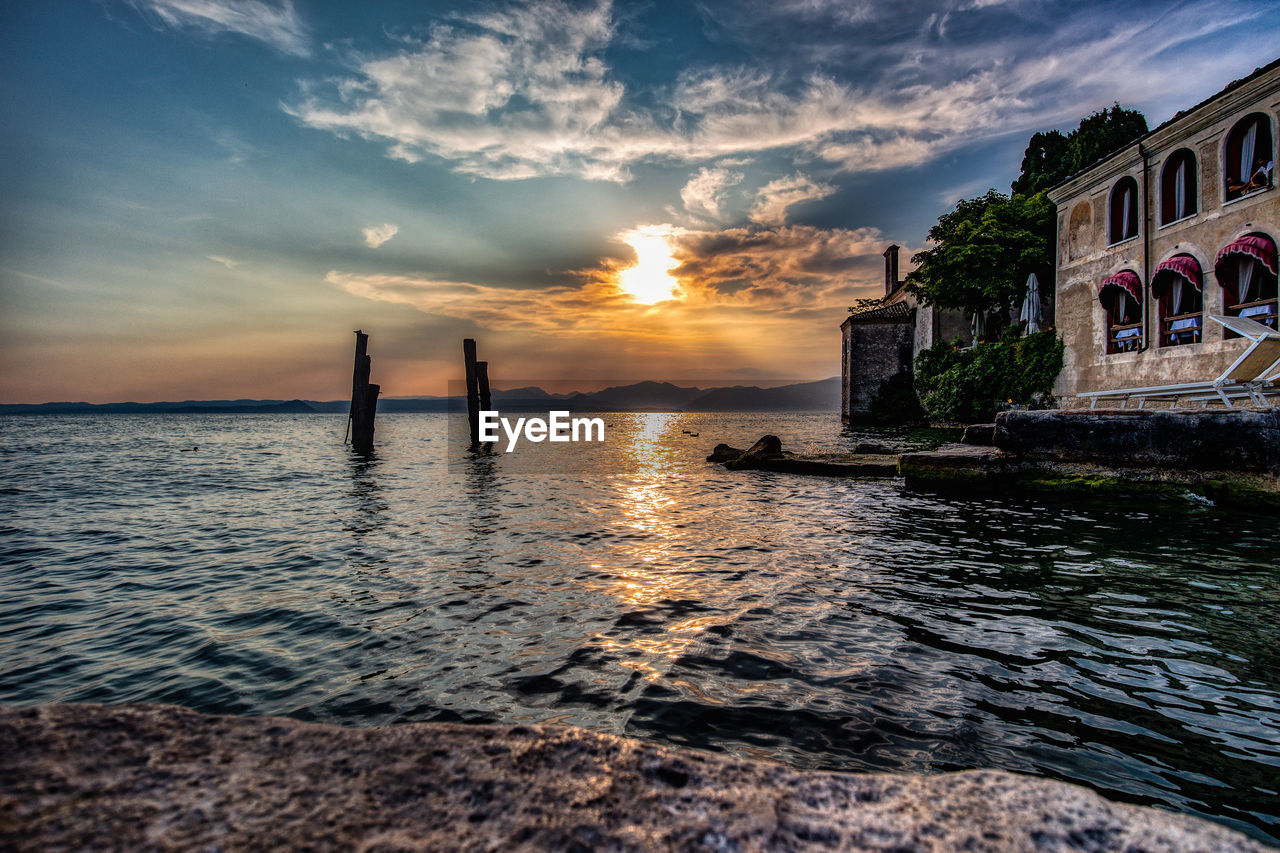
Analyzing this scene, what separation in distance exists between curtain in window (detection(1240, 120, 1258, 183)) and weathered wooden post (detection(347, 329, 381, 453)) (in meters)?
24.7

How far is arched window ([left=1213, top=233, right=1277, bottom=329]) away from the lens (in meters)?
12.1

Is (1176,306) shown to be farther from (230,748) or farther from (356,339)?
(356,339)

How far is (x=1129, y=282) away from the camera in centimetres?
1583

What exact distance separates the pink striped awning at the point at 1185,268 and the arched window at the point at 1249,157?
4.89 feet

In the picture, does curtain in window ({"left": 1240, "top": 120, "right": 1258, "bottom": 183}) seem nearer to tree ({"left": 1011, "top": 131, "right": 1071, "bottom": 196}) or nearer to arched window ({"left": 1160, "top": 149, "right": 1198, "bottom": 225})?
arched window ({"left": 1160, "top": 149, "right": 1198, "bottom": 225})

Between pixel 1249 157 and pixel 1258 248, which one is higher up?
pixel 1249 157

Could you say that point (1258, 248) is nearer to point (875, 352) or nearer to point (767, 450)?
point (767, 450)

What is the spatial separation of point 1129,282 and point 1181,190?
7.95 ft

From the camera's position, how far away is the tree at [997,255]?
2347 cm

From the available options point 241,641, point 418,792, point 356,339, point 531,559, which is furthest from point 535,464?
point 418,792

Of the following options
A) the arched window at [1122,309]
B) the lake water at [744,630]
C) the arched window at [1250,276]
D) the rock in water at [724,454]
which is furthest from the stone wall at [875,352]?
the lake water at [744,630]

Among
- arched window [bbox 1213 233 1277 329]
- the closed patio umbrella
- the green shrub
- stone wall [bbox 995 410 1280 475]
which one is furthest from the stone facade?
stone wall [bbox 995 410 1280 475]

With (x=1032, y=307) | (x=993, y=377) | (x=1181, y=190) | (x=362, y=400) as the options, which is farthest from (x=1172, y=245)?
(x=362, y=400)

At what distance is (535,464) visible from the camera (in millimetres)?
19219
